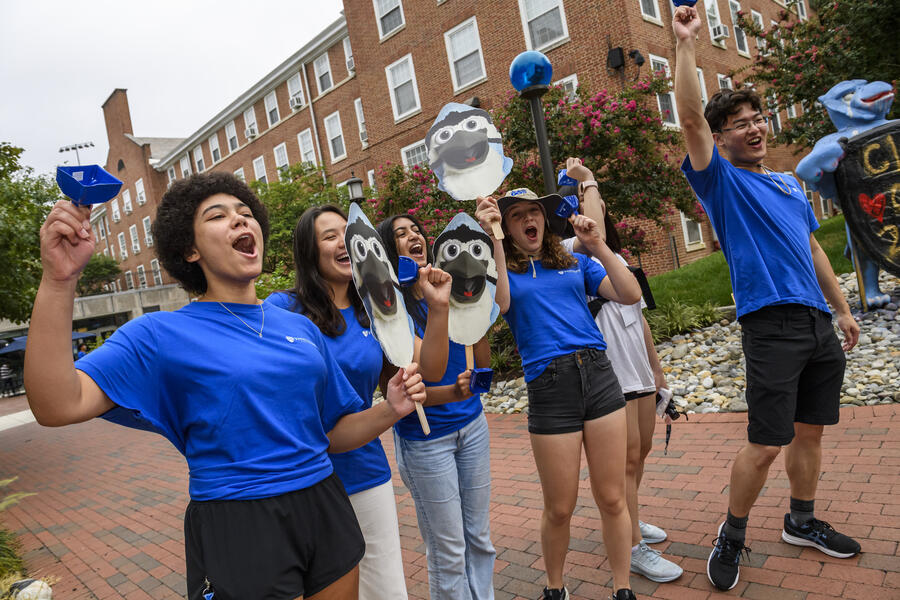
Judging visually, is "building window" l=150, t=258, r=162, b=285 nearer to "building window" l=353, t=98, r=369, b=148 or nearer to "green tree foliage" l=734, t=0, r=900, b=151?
"building window" l=353, t=98, r=369, b=148

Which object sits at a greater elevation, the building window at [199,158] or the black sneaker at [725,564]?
the building window at [199,158]

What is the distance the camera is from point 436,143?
2.64m

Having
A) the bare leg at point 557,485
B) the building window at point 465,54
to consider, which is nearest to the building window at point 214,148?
the building window at point 465,54

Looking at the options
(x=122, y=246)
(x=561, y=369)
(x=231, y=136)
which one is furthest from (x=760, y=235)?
(x=122, y=246)

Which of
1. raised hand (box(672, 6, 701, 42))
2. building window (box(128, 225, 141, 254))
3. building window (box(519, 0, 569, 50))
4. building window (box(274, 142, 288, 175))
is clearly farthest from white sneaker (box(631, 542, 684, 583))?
building window (box(128, 225, 141, 254))

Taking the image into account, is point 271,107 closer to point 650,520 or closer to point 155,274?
point 155,274

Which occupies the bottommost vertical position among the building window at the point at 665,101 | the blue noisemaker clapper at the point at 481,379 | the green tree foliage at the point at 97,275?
the blue noisemaker clapper at the point at 481,379

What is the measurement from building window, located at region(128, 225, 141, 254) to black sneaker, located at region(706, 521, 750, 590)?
46.0 meters

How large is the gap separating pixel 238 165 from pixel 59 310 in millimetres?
32272

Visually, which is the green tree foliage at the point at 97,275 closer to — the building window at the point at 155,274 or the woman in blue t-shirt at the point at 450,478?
the building window at the point at 155,274

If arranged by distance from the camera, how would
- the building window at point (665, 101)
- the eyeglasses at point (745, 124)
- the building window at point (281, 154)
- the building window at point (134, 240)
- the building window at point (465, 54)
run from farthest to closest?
1. the building window at point (134, 240)
2. the building window at point (281, 154)
3. the building window at point (465, 54)
4. the building window at point (665, 101)
5. the eyeglasses at point (745, 124)

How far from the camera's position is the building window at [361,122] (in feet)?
74.8

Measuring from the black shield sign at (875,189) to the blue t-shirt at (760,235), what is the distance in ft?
11.0

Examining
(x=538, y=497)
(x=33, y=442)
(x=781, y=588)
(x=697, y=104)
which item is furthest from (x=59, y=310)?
(x=33, y=442)
